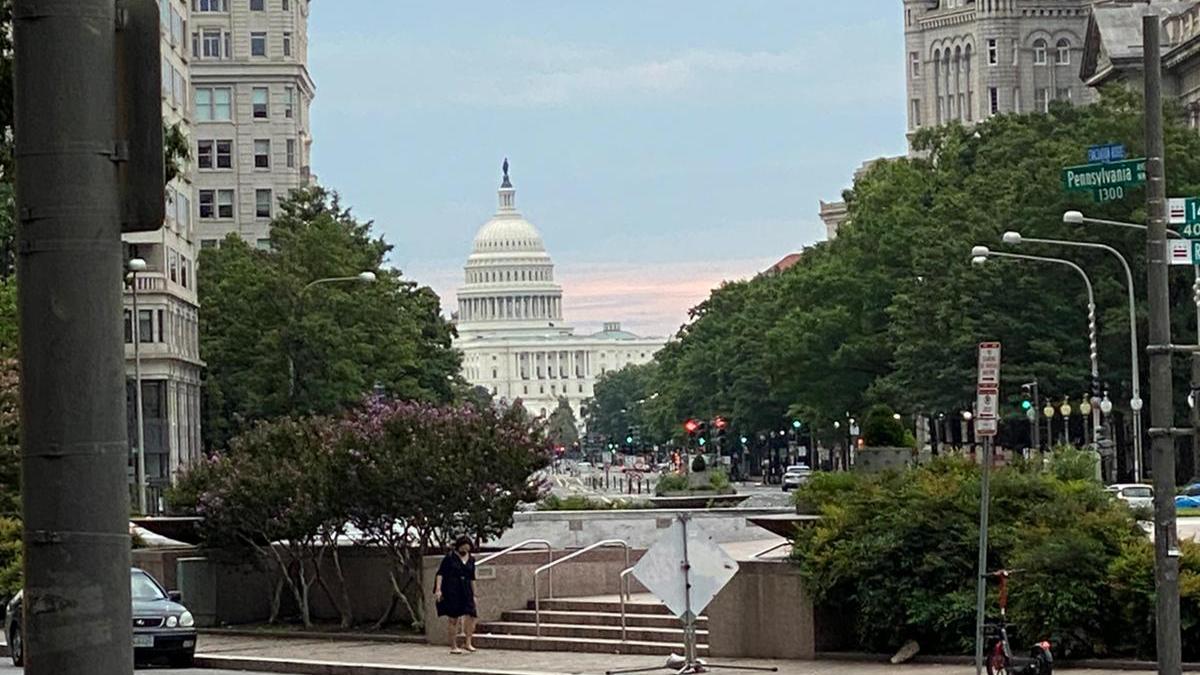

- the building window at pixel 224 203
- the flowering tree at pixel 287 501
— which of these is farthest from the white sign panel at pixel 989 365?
the building window at pixel 224 203

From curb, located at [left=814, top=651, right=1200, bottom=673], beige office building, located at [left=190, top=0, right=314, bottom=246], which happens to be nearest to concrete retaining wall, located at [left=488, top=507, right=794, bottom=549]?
curb, located at [left=814, top=651, right=1200, bottom=673]

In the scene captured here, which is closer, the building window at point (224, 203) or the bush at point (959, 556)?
the bush at point (959, 556)

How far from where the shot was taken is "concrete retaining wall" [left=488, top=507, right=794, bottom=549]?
42.4 m

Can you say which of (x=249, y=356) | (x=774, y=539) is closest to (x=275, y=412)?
(x=249, y=356)

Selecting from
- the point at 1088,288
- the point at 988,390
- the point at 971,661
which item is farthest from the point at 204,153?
the point at 988,390

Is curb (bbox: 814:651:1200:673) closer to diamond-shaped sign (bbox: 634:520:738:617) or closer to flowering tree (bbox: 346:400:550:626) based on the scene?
diamond-shaped sign (bbox: 634:520:738:617)

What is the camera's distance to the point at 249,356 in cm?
9875

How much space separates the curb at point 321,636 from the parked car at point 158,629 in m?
3.63

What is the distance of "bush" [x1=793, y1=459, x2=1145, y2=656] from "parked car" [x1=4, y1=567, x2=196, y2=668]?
8.26 metres

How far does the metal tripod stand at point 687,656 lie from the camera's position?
2692 centimetres

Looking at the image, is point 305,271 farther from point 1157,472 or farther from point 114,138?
point 114,138

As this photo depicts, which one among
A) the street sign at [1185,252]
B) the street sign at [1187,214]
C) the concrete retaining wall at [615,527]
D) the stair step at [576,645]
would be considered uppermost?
the street sign at [1187,214]

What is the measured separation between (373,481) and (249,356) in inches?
2501

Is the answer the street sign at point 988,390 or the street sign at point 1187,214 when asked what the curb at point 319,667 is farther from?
the street sign at point 1187,214
